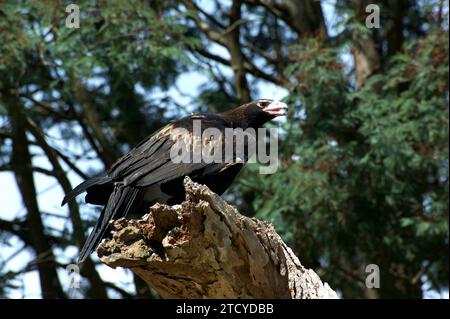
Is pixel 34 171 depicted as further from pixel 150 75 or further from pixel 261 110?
pixel 261 110

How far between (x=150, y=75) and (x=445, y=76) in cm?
379

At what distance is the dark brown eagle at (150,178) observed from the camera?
641 cm

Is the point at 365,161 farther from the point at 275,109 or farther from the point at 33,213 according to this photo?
the point at 33,213

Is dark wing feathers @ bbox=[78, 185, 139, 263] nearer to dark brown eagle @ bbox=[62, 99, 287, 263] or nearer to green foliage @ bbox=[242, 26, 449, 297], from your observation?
dark brown eagle @ bbox=[62, 99, 287, 263]

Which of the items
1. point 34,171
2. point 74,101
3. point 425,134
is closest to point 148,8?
point 74,101

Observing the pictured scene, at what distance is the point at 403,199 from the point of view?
37.7ft

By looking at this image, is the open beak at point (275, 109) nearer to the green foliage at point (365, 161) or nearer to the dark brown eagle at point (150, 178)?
the dark brown eagle at point (150, 178)

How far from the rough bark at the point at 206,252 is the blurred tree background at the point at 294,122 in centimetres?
545

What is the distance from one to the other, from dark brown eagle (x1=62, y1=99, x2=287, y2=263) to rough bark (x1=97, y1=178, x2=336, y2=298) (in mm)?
1012

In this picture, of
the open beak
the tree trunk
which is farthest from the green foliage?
the tree trunk

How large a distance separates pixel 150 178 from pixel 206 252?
1.59 meters

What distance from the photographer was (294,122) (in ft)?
37.1

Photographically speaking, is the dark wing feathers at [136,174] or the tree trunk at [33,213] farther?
the tree trunk at [33,213]

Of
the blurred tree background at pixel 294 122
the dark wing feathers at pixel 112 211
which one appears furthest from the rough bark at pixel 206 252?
the blurred tree background at pixel 294 122
